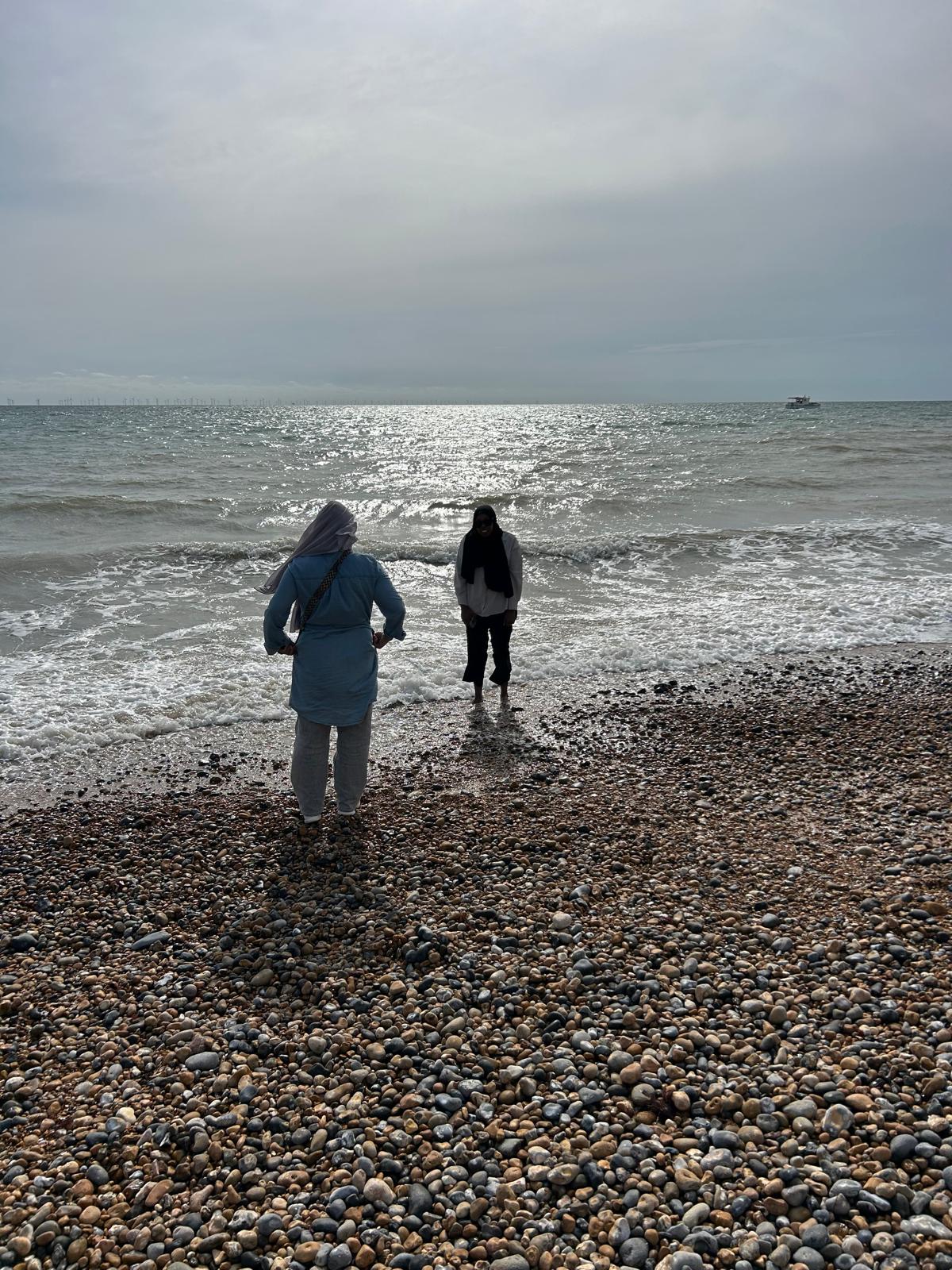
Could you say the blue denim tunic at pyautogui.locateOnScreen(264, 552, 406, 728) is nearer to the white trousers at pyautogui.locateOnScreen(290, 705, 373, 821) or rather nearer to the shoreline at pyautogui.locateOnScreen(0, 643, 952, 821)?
the white trousers at pyautogui.locateOnScreen(290, 705, 373, 821)

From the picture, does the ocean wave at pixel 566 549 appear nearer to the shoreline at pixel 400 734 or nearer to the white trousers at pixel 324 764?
the shoreline at pixel 400 734

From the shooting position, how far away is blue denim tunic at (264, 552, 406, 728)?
4.98 metres

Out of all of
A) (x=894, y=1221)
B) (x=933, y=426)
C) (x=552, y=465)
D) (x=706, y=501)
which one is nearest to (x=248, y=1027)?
(x=894, y=1221)

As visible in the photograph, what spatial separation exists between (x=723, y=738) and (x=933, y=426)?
62.8m

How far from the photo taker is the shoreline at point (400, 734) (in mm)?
6441

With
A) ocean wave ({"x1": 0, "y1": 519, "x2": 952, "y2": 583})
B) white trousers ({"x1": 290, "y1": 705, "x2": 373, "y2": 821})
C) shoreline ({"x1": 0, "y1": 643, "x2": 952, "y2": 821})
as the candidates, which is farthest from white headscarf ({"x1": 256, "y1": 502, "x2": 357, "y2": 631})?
ocean wave ({"x1": 0, "y1": 519, "x2": 952, "y2": 583})

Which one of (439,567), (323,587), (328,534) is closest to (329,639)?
(323,587)

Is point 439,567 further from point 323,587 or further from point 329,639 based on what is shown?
point 323,587

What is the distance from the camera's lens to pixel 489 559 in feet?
24.7

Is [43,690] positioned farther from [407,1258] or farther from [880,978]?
[880,978]

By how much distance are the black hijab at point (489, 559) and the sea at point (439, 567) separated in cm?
142

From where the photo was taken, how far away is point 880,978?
374 cm

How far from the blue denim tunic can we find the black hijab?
7.64 feet

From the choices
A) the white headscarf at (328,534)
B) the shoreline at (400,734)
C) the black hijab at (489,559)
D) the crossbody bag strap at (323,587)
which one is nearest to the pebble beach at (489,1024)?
the shoreline at (400,734)
